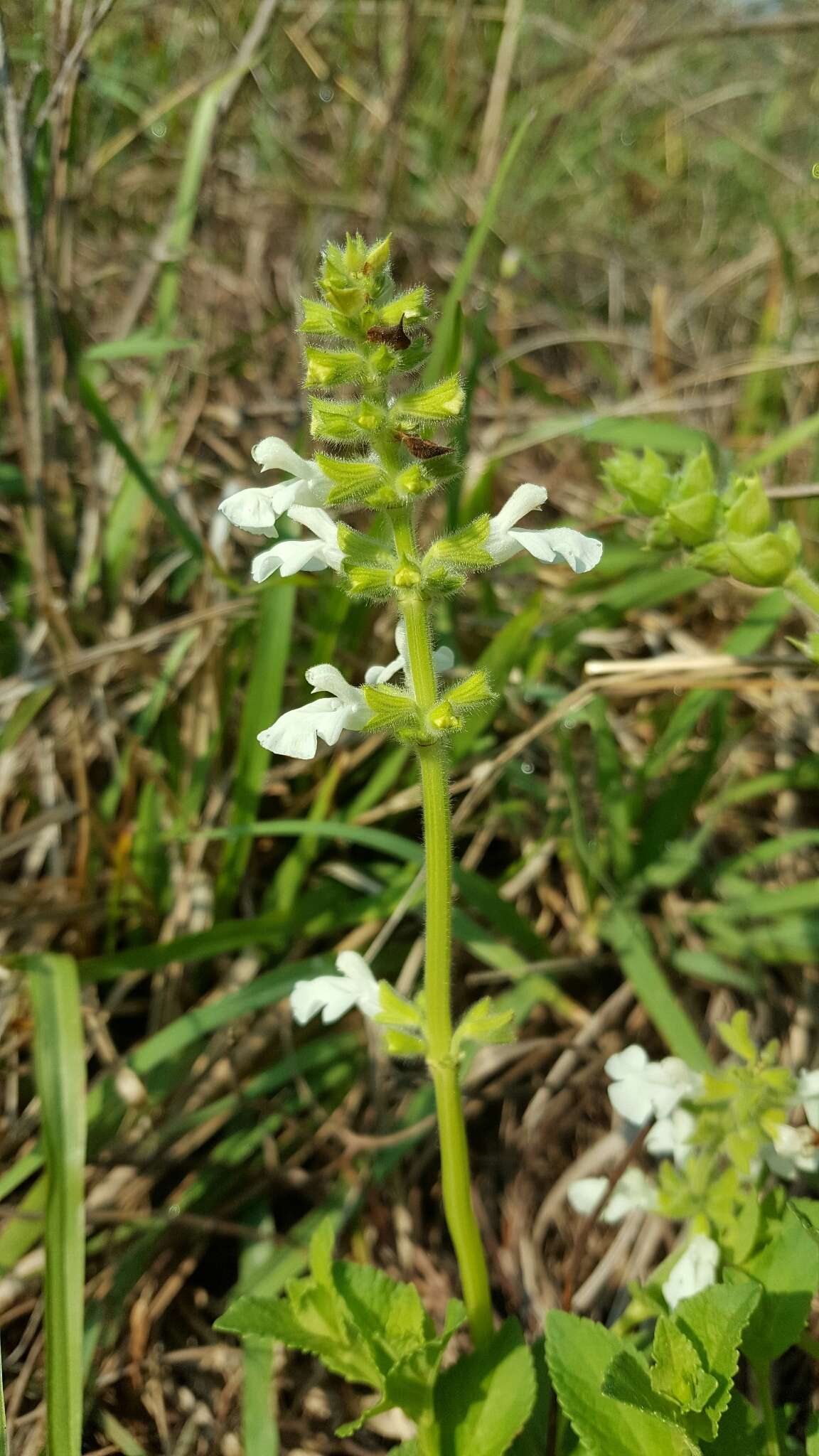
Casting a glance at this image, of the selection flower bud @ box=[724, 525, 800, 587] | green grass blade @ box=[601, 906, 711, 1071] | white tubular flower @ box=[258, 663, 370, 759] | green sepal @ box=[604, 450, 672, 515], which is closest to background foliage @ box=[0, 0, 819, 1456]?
green grass blade @ box=[601, 906, 711, 1071]

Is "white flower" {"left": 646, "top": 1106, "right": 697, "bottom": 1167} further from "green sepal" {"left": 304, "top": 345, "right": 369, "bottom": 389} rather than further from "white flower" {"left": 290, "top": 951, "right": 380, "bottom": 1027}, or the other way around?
"green sepal" {"left": 304, "top": 345, "right": 369, "bottom": 389}

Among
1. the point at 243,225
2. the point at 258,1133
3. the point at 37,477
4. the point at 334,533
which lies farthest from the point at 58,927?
the point at 243,225

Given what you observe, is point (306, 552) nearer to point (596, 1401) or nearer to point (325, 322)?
point (325, 322)

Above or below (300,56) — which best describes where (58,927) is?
below

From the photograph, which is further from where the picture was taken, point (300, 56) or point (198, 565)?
point (300, 56)

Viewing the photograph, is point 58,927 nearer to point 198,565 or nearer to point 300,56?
point 198,565

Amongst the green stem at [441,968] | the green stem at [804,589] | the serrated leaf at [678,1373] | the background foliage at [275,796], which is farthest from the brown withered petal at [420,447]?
the serrated leaf at [678,1373]

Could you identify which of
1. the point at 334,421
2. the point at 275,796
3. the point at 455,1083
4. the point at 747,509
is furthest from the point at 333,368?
the point at 275,796
